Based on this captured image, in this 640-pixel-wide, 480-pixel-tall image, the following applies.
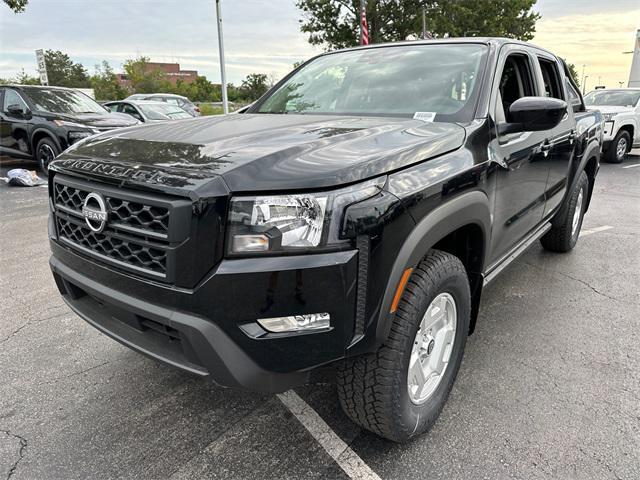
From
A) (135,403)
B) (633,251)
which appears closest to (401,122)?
(135,403)

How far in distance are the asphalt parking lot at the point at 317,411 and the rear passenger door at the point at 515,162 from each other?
2.29ft

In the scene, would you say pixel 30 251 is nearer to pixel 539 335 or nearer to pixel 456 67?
pixel 456 67

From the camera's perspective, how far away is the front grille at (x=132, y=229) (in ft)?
5.28

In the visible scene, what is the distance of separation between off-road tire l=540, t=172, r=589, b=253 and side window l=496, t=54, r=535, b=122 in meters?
1.44

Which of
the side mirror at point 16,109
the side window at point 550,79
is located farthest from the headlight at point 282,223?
the side mirror at point 16,109

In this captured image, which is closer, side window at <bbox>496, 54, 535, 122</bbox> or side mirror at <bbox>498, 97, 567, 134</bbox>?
side mirror at <bbox>498, 97, 567, 134</bbox>

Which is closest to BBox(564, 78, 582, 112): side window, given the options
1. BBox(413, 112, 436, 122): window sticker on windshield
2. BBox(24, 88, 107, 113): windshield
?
BBox(413, 112, 436, 122): window sticker on windshield

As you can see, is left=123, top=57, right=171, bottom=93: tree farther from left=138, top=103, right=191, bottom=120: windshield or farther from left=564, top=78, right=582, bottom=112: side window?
left=564, top=78, right=582, bottom=112: side window

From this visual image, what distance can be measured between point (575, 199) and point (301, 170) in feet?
12.0

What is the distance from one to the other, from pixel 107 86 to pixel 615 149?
63.9 m

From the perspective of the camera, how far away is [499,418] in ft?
7.56

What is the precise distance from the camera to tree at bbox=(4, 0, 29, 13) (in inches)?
431

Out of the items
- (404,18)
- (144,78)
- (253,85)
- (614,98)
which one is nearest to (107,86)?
(144,78)

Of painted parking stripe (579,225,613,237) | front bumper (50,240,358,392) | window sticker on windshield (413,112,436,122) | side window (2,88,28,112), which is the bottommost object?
painted parking stripe (579,225,613,237)
